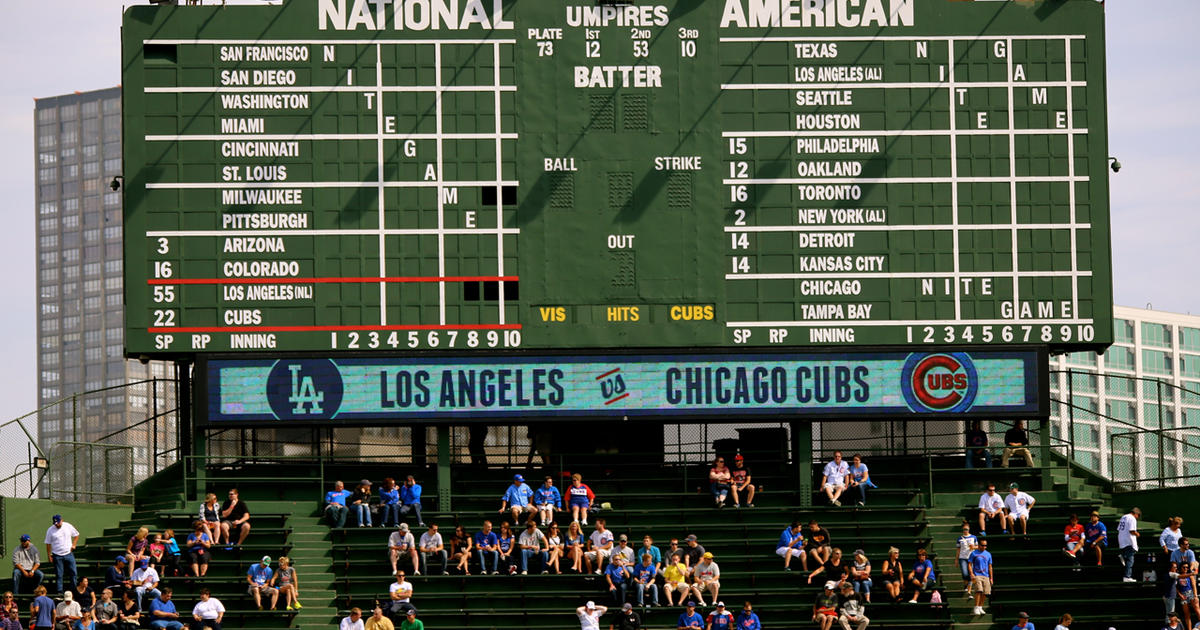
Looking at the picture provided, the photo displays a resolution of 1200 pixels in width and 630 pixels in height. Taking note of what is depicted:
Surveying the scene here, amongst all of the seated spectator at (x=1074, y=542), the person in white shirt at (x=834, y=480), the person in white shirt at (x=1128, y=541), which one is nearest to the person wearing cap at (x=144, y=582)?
the person in white shirt at (x=834, y=480)

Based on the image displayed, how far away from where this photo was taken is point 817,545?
2873cm

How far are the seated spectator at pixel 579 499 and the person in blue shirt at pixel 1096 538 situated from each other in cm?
819

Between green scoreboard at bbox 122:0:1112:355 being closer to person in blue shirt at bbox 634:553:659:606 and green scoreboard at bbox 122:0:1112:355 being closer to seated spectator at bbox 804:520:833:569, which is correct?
seated spectator at bbox 804:520:833:569

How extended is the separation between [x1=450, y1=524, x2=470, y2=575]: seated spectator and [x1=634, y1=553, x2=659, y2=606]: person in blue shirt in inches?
107

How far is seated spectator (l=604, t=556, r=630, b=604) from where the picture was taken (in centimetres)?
2773

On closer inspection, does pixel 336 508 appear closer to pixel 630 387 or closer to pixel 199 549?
pixel 199 549

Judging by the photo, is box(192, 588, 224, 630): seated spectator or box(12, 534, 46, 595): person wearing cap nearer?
box(192, 588, 224, 630): seated spectator

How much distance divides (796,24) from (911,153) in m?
2.89

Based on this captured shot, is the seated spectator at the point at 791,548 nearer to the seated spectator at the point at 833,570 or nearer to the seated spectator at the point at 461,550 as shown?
the seated spectator at the point at 833,570

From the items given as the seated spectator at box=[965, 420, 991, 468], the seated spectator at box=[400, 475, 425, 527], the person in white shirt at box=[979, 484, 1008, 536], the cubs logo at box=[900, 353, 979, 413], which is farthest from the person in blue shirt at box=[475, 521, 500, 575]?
the seated spectator at box=[965, 420, 991, 468]

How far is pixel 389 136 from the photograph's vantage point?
29203mm

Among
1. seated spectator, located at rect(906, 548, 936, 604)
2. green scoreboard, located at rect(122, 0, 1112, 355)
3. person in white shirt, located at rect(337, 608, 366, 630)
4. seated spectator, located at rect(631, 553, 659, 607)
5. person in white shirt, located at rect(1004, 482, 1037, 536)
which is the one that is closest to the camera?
person in white shirt, located at rect(337, 608, 366, 630)

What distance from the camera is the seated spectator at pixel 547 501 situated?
29.4 metres

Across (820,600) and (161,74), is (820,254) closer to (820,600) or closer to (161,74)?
(820,600)
